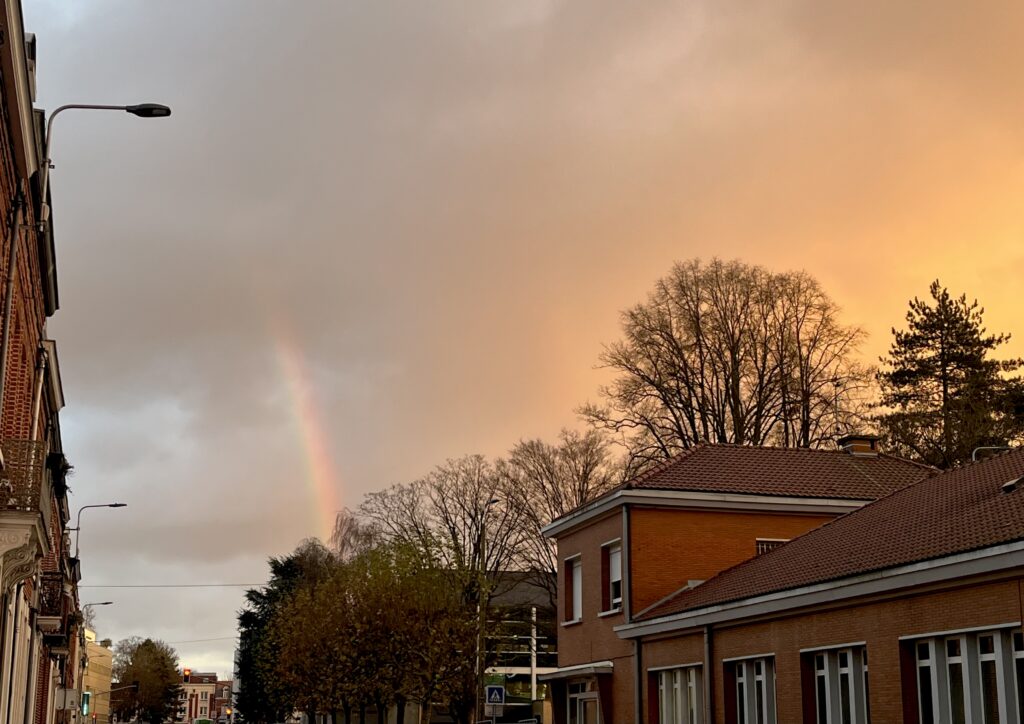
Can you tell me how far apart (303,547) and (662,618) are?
214 feet

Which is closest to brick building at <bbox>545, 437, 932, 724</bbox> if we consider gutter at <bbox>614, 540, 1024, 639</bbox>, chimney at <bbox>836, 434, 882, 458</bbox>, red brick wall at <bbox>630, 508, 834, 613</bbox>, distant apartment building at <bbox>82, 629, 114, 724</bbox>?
red brick wall at <bbox>630, 508, 834, 613</bbox>

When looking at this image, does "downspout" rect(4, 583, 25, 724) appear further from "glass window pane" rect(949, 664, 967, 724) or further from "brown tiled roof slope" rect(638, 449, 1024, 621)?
"glass window pane" rect(949, 664, 967, 724)

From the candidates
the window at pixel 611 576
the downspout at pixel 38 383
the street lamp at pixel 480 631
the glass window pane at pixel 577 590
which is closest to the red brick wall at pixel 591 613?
the window at pixel 611 576

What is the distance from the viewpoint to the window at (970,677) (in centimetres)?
1723

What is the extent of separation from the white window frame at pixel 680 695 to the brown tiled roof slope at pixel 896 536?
1.43 m

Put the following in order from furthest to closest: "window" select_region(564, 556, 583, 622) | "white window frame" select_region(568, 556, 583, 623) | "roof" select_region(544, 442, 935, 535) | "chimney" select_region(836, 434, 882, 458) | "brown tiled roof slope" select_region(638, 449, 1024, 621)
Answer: "chimney" select_region(836, 434, 882, 458), "window" select_region(564, 556, 583, 622), "white window frame" select_region(568, 556, 583, 623), "roof" select_region(544, 442, 935, 535), "brown tiled roof slope" select_region(638, 449, 1024, 621)

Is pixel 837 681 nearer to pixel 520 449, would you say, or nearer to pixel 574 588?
pixel 574 588

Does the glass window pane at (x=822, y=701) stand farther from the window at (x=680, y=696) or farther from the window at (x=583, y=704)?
the window at (x=583, y=704)

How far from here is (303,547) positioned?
89.8 metres

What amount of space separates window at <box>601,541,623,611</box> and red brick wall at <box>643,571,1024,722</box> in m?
5.44

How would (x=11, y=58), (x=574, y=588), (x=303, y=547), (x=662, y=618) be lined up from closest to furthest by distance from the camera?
(x=11, y=58) → (x=662, y=618) → (x=574, y=588) → (x=303, y=547)

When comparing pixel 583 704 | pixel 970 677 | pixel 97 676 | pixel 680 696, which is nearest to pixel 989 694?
pixel 970 677

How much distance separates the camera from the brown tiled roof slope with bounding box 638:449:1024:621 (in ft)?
63.5

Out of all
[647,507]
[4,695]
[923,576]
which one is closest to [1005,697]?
[923,576]
